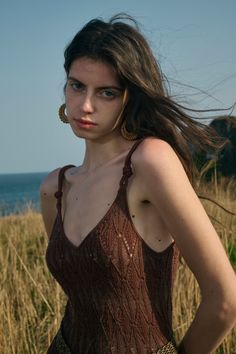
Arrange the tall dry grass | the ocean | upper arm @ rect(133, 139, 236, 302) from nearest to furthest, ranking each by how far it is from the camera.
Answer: upper arm @ rect(133, 139, 236, 302), the tall dry grass, the ocean

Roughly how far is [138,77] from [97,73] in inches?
4.9

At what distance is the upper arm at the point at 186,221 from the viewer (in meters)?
1.55

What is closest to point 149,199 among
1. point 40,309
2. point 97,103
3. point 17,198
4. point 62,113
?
point 97,103

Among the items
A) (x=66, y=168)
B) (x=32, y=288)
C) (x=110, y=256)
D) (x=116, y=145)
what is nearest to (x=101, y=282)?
(x=110, y=256)

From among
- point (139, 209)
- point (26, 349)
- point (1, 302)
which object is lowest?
point (26, 349)

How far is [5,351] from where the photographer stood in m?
3.02

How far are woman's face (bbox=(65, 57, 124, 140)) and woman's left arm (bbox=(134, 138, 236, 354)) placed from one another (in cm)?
22

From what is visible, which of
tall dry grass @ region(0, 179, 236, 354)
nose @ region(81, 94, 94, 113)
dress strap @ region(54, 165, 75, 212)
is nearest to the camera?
nose @ region(81, 94, 94, 113)

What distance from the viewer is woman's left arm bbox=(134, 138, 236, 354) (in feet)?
5.09

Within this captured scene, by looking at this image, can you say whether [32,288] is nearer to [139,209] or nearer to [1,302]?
[1,302]

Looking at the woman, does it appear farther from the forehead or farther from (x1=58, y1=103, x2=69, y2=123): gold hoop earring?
(x1=58, y1=103, x2=69, y2=123): gold hoop earring

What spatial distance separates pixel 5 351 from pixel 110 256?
66.2 inches

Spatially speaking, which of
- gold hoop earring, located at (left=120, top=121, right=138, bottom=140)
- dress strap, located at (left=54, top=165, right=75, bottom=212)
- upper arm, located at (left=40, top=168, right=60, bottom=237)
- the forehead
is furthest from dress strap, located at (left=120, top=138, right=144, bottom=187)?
upper arm, located at (left=40, top=168, right=60, bottom=237)

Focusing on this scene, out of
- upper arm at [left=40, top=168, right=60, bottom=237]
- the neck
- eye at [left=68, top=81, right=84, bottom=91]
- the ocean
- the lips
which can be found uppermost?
eye at [left=68, top=81, right=84, bottom=91]
